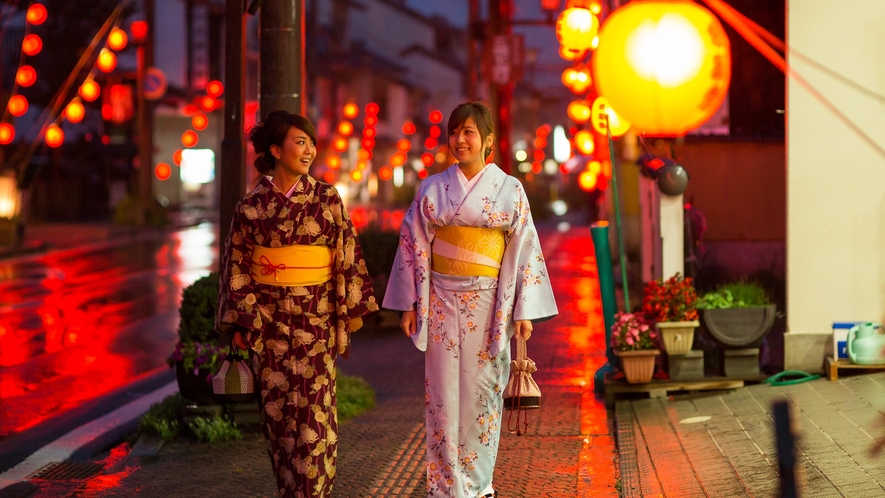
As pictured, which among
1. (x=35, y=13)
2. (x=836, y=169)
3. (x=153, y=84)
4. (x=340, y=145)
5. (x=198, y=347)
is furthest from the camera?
(x=340, y=145)

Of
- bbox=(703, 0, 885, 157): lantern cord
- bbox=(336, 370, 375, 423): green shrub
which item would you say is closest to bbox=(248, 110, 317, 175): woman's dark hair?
bbox=(336, 370, 375, 423): green shrub

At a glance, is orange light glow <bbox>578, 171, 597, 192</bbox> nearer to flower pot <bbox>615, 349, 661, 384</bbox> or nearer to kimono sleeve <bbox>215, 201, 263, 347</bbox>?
flower pot <bbox>615, 349, 661, 384</bbox>

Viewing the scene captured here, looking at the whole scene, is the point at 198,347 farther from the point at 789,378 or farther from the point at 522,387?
the point at 789,378

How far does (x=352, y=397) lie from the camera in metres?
8.56

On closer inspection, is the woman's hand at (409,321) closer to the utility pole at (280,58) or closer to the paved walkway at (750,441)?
the paved walkway at (750,441)

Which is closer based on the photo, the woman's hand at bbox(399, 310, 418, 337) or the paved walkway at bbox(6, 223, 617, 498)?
the woman's hand at bbox(399, 310, 418, 337)

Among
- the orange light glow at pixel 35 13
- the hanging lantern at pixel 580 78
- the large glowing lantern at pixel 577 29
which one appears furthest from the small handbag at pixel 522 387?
the orange light glow at pixel 35 13

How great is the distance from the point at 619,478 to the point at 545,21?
25.1 m

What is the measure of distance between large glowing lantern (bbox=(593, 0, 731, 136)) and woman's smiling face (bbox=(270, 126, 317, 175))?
2.87 meters

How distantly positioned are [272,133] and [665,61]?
3.07 meters

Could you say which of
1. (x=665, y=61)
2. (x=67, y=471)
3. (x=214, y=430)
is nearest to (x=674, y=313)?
(x=665, y=61)

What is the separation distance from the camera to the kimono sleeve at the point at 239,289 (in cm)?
538

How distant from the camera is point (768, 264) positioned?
50.4 feet

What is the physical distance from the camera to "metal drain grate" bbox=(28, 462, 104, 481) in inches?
285
